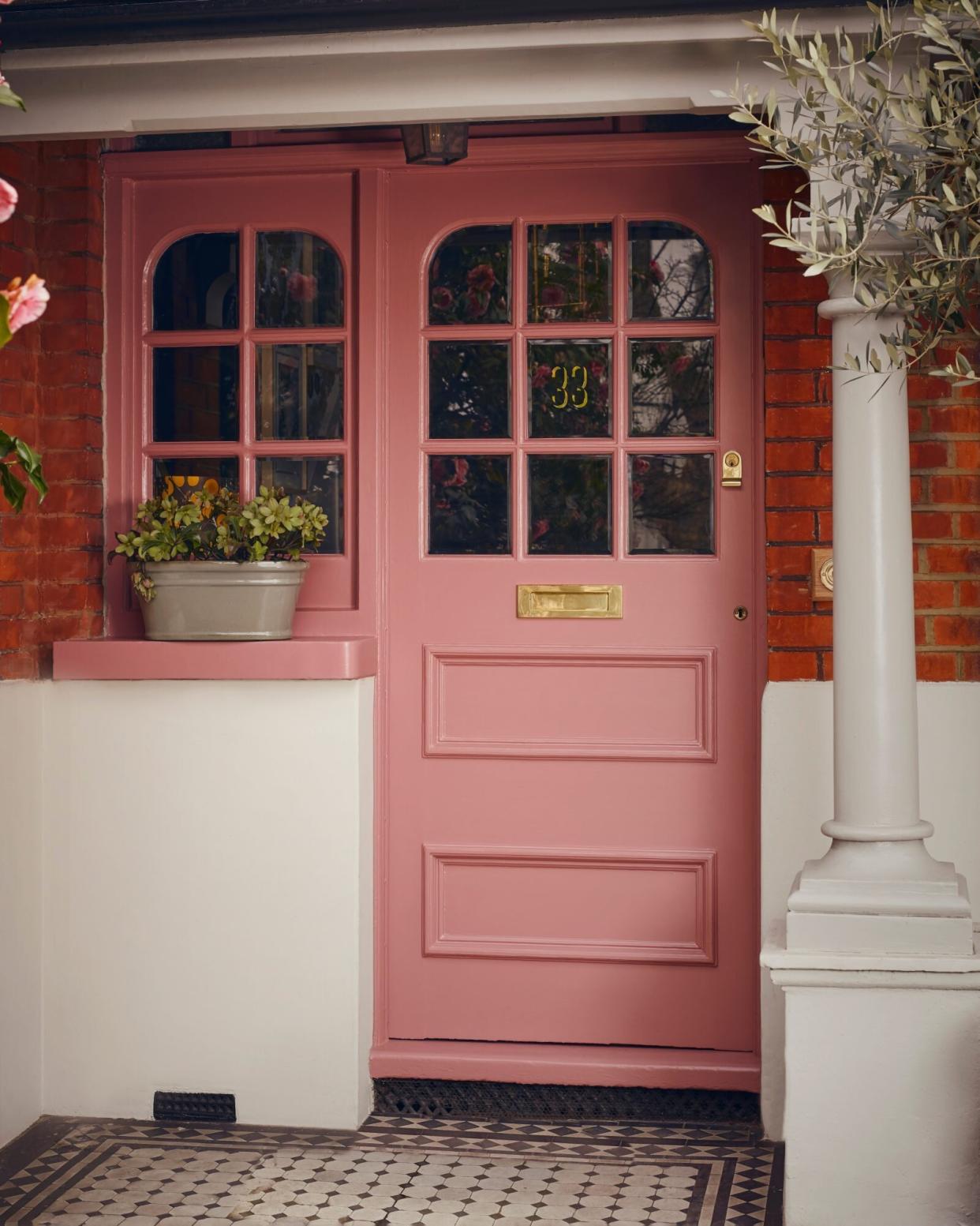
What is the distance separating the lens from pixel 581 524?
3.82m

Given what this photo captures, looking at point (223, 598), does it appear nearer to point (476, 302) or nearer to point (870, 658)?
point (476, 302)

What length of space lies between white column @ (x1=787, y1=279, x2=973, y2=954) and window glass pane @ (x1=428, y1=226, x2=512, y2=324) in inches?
43.4

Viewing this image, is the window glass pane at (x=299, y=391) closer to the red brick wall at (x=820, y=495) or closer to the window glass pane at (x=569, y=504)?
the window glass pane at (x=569, y=504)

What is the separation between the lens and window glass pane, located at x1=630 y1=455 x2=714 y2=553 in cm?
377

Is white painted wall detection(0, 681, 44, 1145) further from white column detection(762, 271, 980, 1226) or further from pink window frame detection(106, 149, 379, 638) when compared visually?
white column detection(762, 271, 980, 1226)

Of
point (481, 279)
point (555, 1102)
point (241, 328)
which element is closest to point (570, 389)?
point (481, 279)

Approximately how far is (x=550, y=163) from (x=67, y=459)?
4.99ft

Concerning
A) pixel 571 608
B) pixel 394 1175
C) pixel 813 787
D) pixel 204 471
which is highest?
pixel 204 471

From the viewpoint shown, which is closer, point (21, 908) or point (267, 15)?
point (267, 15)

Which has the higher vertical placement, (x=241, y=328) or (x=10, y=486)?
(x=241, y=328)

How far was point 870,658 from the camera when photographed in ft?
9.99

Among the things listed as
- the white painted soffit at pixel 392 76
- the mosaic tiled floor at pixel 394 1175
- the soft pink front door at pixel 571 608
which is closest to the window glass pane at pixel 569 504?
the soft pink front door at pixel 571 608

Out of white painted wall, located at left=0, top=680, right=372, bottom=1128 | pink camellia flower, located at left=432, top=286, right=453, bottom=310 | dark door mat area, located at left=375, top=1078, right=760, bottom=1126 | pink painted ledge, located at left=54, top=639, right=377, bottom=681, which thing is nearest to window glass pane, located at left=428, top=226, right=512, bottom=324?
pink camellia flower, located at left=432, top=286, right=453, bottom=310

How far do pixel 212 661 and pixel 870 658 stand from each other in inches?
64.4
